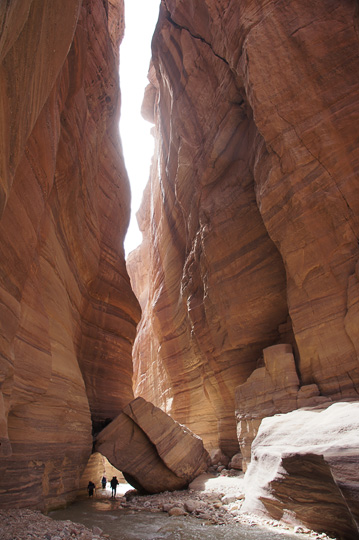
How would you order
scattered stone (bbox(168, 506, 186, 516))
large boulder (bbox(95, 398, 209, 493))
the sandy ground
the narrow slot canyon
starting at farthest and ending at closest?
large boulder (bbox(95, 398, 209, 493)), scattered stone (bbox(168, 506, 186, 516)), the narrow slot canyon, the sandy ground

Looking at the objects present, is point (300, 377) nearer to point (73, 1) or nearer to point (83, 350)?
point (83, 350)

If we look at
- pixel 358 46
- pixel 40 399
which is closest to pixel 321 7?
pixel 358 46

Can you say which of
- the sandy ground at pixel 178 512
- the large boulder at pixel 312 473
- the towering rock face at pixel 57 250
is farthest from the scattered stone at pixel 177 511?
the towering rock face at pixel 57 250

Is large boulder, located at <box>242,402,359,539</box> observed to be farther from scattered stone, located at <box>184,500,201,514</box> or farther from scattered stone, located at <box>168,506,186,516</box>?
scattered stone, located at <box>168,506,186,516</box>

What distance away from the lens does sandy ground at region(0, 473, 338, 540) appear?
20.1 feet

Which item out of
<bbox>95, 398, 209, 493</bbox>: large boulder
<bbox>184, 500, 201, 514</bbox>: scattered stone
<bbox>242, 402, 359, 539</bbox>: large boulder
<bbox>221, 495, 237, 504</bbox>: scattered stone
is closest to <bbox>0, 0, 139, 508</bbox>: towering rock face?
<bbox>95, 398, 209, 493</bbox>: large boulder

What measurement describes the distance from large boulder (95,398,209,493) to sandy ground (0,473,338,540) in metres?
0.47

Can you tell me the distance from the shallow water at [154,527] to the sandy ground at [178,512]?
0.27 meters

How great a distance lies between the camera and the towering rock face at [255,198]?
10469 mm

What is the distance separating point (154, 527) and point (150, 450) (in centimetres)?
504

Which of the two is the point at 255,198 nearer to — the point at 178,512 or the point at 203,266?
the point at 203,266

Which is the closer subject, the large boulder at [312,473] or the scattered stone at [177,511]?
the large boulder at [312,473]

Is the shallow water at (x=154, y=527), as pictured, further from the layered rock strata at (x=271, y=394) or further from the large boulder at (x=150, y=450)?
the layered rock strata at (x=271, y=394)

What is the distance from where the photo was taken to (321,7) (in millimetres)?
11828
